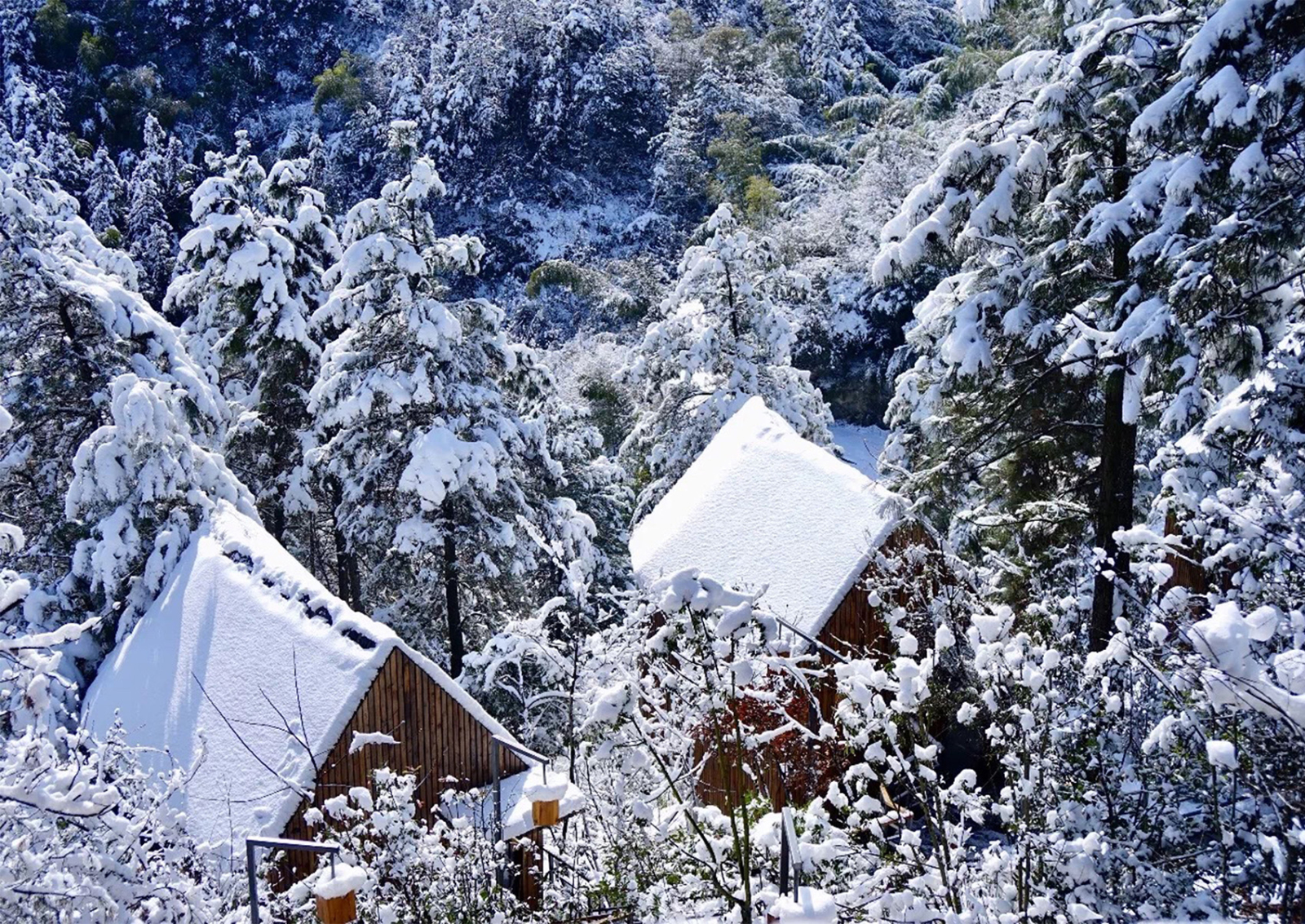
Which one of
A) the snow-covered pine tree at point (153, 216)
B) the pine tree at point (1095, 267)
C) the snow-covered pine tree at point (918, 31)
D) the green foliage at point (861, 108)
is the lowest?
the snow-covered pine tree at point (153, 216)

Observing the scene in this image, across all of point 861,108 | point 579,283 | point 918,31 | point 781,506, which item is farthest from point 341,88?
point 781,506

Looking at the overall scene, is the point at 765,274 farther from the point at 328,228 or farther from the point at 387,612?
the point at 387,612

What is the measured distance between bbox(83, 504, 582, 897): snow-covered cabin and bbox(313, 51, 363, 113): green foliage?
3960cm

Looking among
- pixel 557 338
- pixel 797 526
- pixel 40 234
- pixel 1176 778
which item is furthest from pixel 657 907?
pixel 557 338

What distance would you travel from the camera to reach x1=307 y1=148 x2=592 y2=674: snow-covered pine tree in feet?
43.4

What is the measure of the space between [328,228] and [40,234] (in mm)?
5212

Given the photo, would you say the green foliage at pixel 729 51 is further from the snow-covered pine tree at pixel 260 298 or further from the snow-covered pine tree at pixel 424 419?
the snow-covered pine tree at pixel 424 419

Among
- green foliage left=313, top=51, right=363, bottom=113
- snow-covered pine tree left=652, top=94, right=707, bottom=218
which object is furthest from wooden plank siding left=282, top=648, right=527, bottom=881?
green foliage left=313, top=51, right=363, bottom=113

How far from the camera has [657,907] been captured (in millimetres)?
4758

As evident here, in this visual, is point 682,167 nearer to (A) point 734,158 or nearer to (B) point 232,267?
(A) point 734,158

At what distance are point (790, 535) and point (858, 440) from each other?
54.8 ft

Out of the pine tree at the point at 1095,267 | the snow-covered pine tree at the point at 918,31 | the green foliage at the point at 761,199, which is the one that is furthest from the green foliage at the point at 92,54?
the pine tree at the point at 1095,267

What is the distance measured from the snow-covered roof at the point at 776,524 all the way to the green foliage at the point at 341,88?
3650cm

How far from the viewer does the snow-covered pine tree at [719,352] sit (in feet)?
64.0
